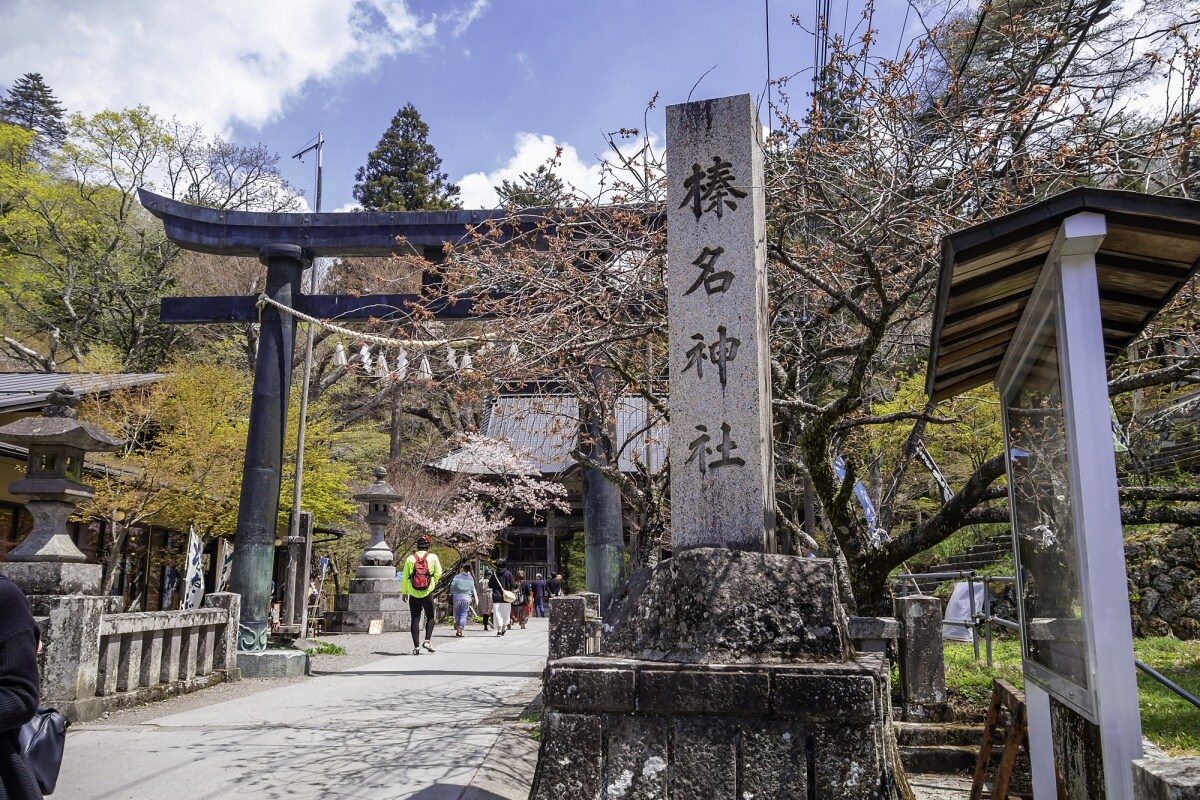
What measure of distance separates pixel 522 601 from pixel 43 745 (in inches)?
1048

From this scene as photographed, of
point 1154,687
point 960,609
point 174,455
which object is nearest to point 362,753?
point 1154,687

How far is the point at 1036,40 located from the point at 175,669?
11.4 meters

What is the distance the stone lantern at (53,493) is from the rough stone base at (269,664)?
3.36 metres

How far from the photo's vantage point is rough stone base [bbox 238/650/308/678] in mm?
11703

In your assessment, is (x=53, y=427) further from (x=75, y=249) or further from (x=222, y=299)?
(x=75, y=249)

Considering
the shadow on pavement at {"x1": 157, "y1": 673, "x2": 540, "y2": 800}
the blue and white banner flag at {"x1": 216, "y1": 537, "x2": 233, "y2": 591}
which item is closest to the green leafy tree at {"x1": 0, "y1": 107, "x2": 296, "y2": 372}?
the blue and white banner flag at {"x1": 216, "y1": 537, "x2": 233, "y2": 591}

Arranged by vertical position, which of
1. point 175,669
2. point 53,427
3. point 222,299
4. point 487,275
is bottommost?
point 175,669

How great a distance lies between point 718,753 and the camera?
2.96 m

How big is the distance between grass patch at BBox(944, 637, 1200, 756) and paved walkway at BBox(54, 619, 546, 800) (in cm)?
450

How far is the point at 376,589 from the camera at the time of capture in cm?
2098

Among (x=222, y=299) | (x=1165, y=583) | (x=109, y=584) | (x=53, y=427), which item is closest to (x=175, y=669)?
(x=53, y=427)

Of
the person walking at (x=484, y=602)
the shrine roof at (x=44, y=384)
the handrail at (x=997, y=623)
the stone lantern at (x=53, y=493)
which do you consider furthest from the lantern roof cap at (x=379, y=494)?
the handrail at (x=997, y=623)

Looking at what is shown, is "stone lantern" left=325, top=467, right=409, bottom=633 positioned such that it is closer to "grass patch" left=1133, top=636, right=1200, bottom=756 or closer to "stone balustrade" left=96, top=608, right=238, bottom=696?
"stone balustrade" left=96, top=608, right=238, bottom=696

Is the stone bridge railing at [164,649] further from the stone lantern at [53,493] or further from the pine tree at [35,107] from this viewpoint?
the pine tree at [35,107]
